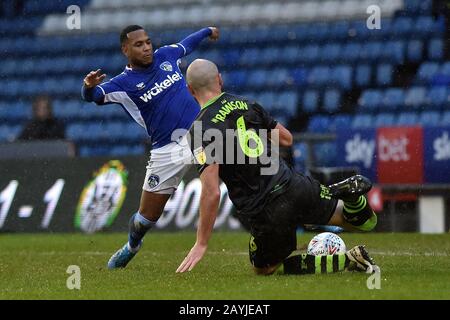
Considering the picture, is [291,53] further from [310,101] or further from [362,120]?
[362,120]

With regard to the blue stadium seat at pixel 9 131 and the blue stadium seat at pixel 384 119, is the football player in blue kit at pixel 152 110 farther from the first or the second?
the blue stadium seat at pixel 9 131

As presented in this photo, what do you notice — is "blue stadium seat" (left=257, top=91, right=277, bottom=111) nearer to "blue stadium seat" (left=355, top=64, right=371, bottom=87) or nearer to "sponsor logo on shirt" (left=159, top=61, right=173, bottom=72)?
"blue stadium seat" (left=355, top=64, right=371, bottom=87)

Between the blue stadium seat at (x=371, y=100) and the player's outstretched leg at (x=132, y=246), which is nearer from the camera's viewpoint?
the player's outstretched leg at (x=132, y=246)

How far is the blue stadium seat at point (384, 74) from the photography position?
1986 centimetres

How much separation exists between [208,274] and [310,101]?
39.9 ft

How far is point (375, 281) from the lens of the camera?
6.96m

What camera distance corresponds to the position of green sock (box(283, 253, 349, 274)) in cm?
770

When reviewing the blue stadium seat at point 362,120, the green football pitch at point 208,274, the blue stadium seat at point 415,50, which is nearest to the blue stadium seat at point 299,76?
the blue stadium seat at point 362,120

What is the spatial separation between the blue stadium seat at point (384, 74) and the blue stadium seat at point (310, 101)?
1237 millimetres

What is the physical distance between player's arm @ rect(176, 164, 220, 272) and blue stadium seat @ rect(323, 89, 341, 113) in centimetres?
1229

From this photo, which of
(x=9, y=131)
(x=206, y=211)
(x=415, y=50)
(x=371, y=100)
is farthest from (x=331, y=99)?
(x=206, y=211)

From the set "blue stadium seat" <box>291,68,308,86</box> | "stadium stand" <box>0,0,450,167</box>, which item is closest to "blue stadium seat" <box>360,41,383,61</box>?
"stadium stand" <box>0,0,450,167</box>
